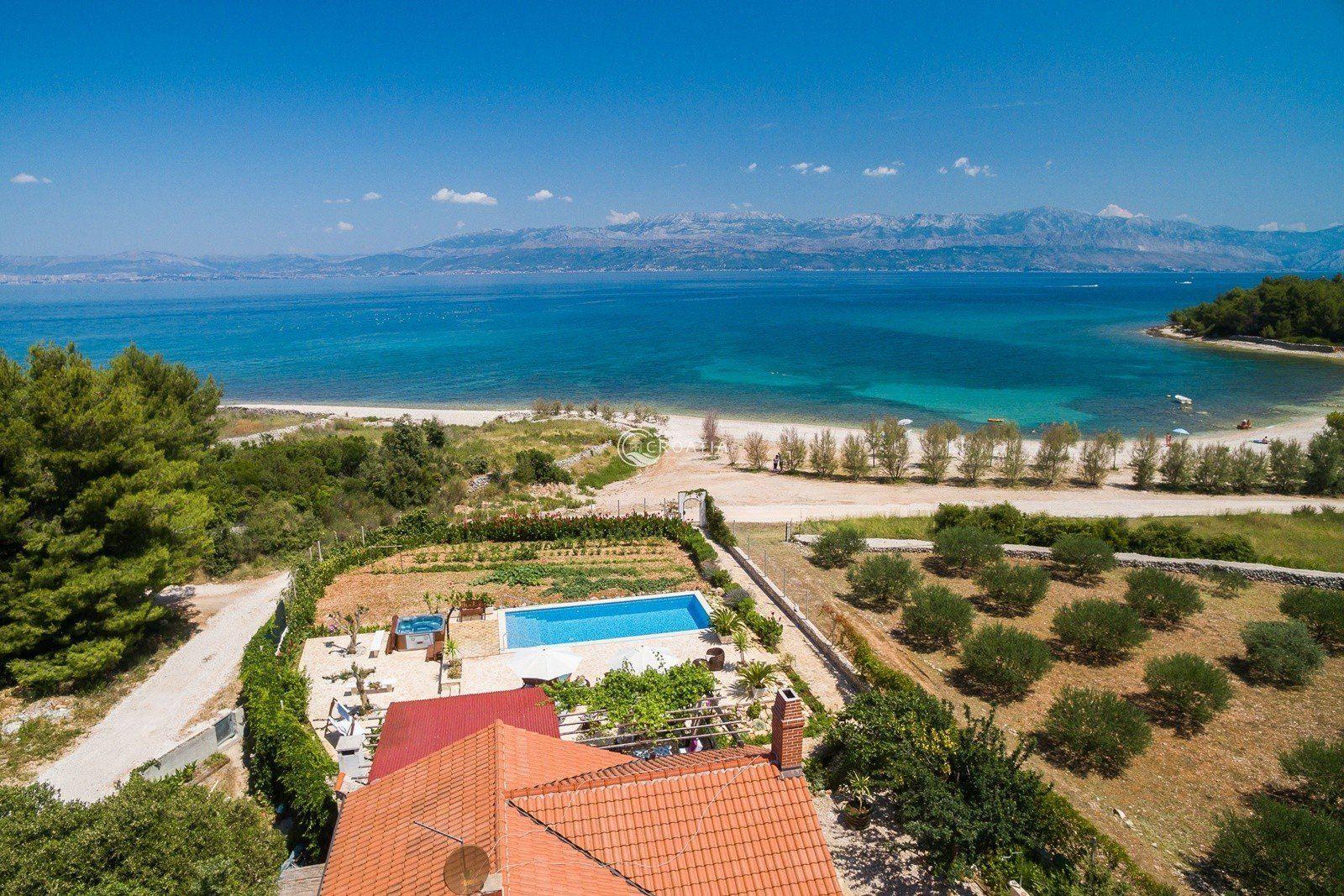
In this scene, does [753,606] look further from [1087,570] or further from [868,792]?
[1087,570]

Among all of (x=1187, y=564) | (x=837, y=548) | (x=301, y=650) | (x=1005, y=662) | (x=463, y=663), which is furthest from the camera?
(x=837, y=548)

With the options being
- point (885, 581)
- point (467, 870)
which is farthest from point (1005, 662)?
point (467, 870)

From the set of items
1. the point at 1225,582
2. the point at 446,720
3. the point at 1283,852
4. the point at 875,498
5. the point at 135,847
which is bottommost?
the point at 875,498

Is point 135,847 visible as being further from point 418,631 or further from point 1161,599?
point 1161,599

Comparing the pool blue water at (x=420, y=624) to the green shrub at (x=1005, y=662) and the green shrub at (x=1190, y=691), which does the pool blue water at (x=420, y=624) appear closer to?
the green shrub at (x=1005, y=662)

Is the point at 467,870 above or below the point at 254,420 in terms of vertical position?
above

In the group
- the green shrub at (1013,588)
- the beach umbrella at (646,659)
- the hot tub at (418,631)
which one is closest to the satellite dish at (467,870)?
the beach umbrella at (646,659)
